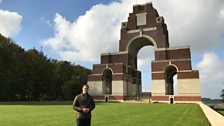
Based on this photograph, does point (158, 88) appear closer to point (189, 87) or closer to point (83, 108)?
point (189, 87)

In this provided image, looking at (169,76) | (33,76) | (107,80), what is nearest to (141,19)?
(169,76)

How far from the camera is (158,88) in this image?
5678 centimetres

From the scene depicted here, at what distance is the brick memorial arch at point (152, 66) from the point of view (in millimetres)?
55031

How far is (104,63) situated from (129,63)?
18.7 feet

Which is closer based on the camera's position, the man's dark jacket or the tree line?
the man's dark jacket

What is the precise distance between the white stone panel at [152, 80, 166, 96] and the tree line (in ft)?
70.8

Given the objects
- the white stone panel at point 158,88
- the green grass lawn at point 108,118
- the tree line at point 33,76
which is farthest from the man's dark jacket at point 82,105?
the white stone panel at point 158,88

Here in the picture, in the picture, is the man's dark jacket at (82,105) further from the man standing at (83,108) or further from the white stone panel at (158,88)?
the white stone panel at (158,88)

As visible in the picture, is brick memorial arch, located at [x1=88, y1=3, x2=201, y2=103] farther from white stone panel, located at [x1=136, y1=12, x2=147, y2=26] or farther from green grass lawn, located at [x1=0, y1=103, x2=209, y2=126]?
green grass lawn, located at [x1=0, y1=103, x2=209, y2=126]

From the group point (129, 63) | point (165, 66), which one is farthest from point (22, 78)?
point (165, 66)

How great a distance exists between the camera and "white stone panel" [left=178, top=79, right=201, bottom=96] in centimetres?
5384

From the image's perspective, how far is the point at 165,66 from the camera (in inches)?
2265

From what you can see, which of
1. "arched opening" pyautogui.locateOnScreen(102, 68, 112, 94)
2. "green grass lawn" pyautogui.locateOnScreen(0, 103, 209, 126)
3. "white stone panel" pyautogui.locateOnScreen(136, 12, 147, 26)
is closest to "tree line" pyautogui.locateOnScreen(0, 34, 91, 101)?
"arched opening" pyautogui.locateOnScreen(102, 68, 112, 94)

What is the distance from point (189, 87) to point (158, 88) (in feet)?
20.0
